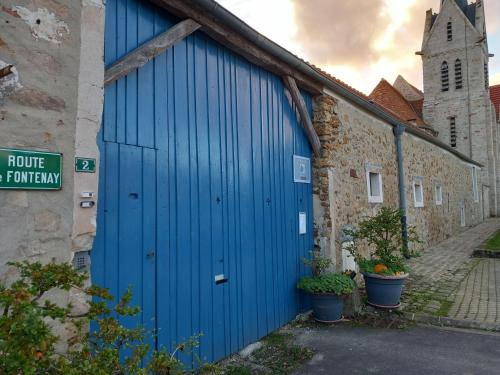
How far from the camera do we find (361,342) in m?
4.22

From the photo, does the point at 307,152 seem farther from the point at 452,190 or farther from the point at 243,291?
the point at 452,190

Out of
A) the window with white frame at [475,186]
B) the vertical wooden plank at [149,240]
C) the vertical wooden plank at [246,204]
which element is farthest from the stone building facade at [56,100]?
the window with white frame at [475,186]

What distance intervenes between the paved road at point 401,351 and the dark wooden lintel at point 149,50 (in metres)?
3.13

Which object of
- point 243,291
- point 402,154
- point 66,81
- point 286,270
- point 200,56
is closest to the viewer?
point 66,81

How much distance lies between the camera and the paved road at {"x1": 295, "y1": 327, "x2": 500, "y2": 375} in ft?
11.5

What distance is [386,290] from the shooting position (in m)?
5.15

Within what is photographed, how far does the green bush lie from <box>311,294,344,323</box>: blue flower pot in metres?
0.09

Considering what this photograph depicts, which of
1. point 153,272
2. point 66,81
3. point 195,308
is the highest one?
point 66,81

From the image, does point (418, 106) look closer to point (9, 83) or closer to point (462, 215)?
point (462, 215)

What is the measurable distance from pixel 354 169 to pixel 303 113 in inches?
78.0

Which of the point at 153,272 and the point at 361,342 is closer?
the point at 153,272

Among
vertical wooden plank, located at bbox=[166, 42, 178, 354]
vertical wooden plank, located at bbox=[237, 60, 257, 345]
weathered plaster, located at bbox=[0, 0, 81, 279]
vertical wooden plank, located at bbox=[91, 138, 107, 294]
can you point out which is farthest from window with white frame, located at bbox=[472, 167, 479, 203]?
weathered plaster, located at bbox=[0, 0, 81, 279]

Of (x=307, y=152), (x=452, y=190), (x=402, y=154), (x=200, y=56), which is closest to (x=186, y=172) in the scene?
(x=200, y=56)

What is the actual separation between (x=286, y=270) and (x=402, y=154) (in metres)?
5.86
